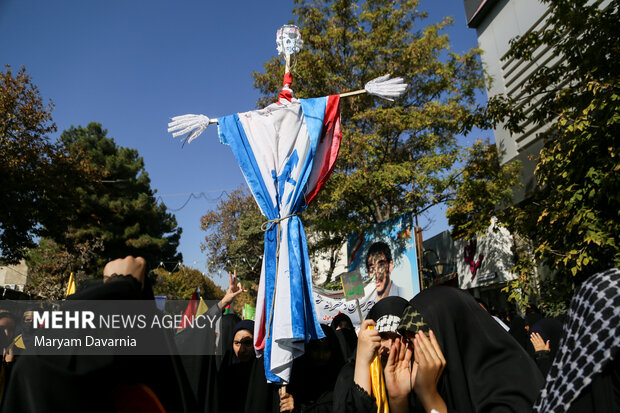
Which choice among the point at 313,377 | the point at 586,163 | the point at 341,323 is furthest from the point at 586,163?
the point at 313,377

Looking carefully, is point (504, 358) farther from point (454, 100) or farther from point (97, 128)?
point (97, 128)

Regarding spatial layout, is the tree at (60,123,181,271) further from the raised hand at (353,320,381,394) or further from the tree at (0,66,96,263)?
the raised hand at (353,320,381,394)

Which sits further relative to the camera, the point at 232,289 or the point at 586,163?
the point at 586,163

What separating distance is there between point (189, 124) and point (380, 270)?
8432 millimetres

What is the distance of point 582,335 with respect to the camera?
1.44 m

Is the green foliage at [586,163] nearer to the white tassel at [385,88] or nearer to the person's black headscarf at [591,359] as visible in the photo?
the white tassel at [385,88]

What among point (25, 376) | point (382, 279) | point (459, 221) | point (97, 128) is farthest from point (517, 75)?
point (97, 128)

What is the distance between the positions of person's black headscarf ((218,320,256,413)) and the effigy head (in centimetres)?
253

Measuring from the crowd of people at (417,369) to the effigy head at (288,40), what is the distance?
2.43 metres

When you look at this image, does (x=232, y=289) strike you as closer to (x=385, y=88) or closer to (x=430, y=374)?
(x=430, y=374)

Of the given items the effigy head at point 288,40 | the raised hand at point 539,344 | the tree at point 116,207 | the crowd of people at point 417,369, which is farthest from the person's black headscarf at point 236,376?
the tree at point 116,207

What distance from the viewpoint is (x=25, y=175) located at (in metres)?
12.6

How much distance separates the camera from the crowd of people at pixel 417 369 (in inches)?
55.4

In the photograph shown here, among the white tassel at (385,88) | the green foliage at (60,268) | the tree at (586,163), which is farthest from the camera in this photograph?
the green foliage at (60,268)
